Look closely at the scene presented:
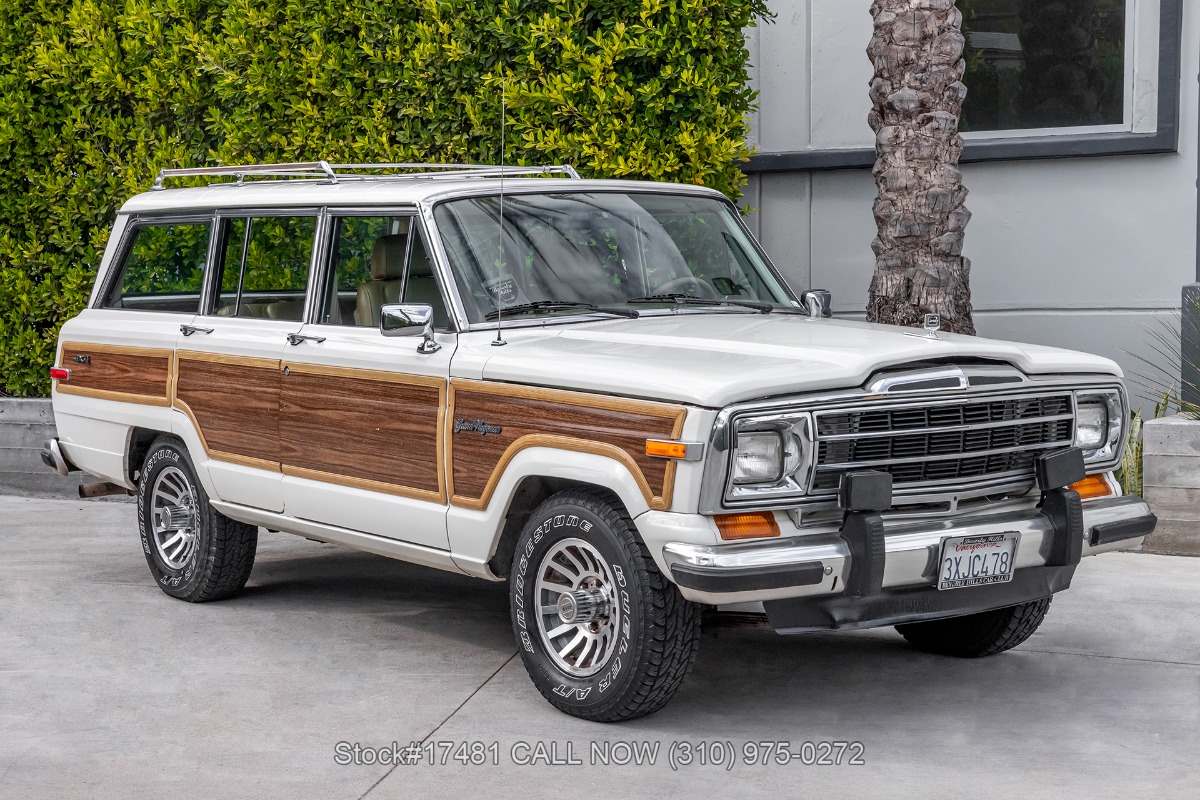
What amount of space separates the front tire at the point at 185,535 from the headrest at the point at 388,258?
5.05ft

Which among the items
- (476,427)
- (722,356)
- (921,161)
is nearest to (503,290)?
(476,427)

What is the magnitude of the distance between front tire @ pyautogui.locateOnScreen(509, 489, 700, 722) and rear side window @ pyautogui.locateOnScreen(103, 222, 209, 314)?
2.90m

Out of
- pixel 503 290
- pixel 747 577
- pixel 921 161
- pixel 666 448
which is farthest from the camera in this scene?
pixel 921 161

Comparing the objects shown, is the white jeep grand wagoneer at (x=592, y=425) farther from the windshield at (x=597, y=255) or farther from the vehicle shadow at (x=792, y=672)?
the vehicle shadow at (x=792, y=672)

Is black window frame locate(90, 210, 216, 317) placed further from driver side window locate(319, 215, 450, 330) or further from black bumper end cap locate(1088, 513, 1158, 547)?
black bumper end cap locate(1088, 513, 1158, 547)

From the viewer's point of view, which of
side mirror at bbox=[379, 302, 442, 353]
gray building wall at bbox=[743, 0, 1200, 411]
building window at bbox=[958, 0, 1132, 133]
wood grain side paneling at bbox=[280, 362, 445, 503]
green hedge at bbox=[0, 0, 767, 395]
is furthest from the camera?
building window at bbox=[958, 0, 1132, 133]

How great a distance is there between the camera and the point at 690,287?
6438 millimetres

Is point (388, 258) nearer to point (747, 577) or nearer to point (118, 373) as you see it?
point (118, 373)

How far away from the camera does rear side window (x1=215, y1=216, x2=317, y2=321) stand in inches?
272

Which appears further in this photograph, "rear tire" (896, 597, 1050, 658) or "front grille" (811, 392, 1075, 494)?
"rear tire" (896, 597, 1050, 658)

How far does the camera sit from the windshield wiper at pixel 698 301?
6.28 meters

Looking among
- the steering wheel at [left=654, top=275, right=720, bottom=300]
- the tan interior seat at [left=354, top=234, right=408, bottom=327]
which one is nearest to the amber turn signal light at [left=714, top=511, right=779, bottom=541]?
the steering wheel at [left=654, top=275, right=720, bottom=300]

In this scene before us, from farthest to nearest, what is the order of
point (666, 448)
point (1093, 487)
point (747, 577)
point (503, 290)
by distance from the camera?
point (503, 290) → point (1093, 487) → point (666, 448) → point (747, 577)

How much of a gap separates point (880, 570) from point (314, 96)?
685cm
